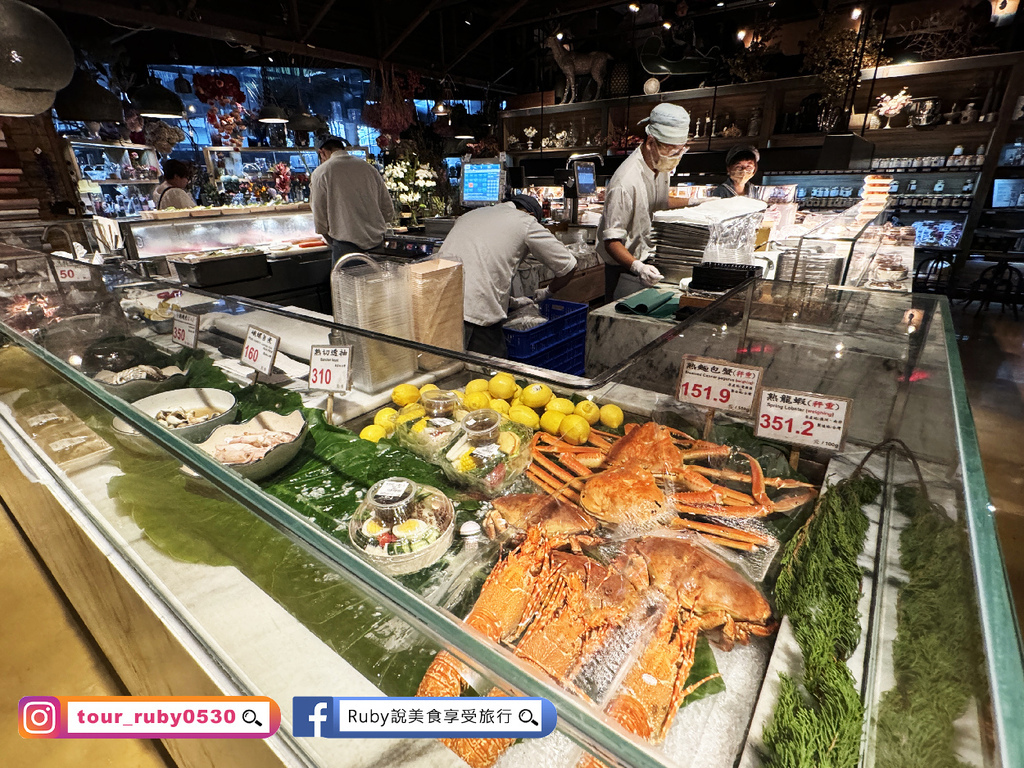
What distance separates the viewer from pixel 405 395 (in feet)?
6.18

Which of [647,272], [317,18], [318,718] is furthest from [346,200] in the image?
[318,718]

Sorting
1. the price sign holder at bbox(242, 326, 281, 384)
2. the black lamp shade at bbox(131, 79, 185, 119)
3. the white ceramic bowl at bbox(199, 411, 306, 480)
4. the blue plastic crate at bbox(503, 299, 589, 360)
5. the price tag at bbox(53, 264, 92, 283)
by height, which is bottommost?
the blue plastic crate at bbox(503, 299, 589, 360)

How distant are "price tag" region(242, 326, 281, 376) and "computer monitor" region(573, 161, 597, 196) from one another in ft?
16.6

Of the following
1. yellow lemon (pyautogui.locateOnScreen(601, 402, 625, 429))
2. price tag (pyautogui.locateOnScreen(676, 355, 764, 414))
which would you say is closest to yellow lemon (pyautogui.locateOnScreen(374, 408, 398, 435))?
yellow lemon (pyautogui.locateOnScreen(601, 402, 625, 429))

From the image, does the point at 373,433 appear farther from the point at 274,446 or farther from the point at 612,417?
the point at 612,417

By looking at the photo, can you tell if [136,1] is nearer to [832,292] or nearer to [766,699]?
[832,292]

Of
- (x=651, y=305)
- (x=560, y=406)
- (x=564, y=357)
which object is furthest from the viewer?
(x=564, y=357)

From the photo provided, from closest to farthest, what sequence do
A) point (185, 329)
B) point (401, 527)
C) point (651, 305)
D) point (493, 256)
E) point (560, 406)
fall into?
point (401, 527)
point (560, 406)
point (185, 329)
point (651, 305)
point (493, 256)

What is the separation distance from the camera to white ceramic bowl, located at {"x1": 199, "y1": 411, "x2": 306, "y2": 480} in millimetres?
1394

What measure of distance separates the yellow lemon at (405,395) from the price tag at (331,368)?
7.7 inches

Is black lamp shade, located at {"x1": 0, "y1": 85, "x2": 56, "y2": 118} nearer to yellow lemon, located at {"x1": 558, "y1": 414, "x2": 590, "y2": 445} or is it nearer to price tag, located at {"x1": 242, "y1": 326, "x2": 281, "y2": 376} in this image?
price tag, located at {"x1": 242, "y1": 326, "x2": 281, "y2": 376}

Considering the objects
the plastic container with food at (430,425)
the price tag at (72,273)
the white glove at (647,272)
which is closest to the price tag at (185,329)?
the plastic container with food at (430,425)

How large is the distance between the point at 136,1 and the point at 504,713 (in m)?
7.08

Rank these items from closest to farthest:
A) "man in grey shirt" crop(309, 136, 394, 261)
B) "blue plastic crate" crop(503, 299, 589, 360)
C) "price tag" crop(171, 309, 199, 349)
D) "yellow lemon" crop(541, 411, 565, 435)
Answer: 1. "yellow lemon" crop(541, 411, 565, 435)
2. "price tag" crop(171, 309, 199, 349)
3. "blue plastic crate" crop(503, 299, 589, 360)
4. "man in grey shirt" crop(309, 136, 394, 261)
